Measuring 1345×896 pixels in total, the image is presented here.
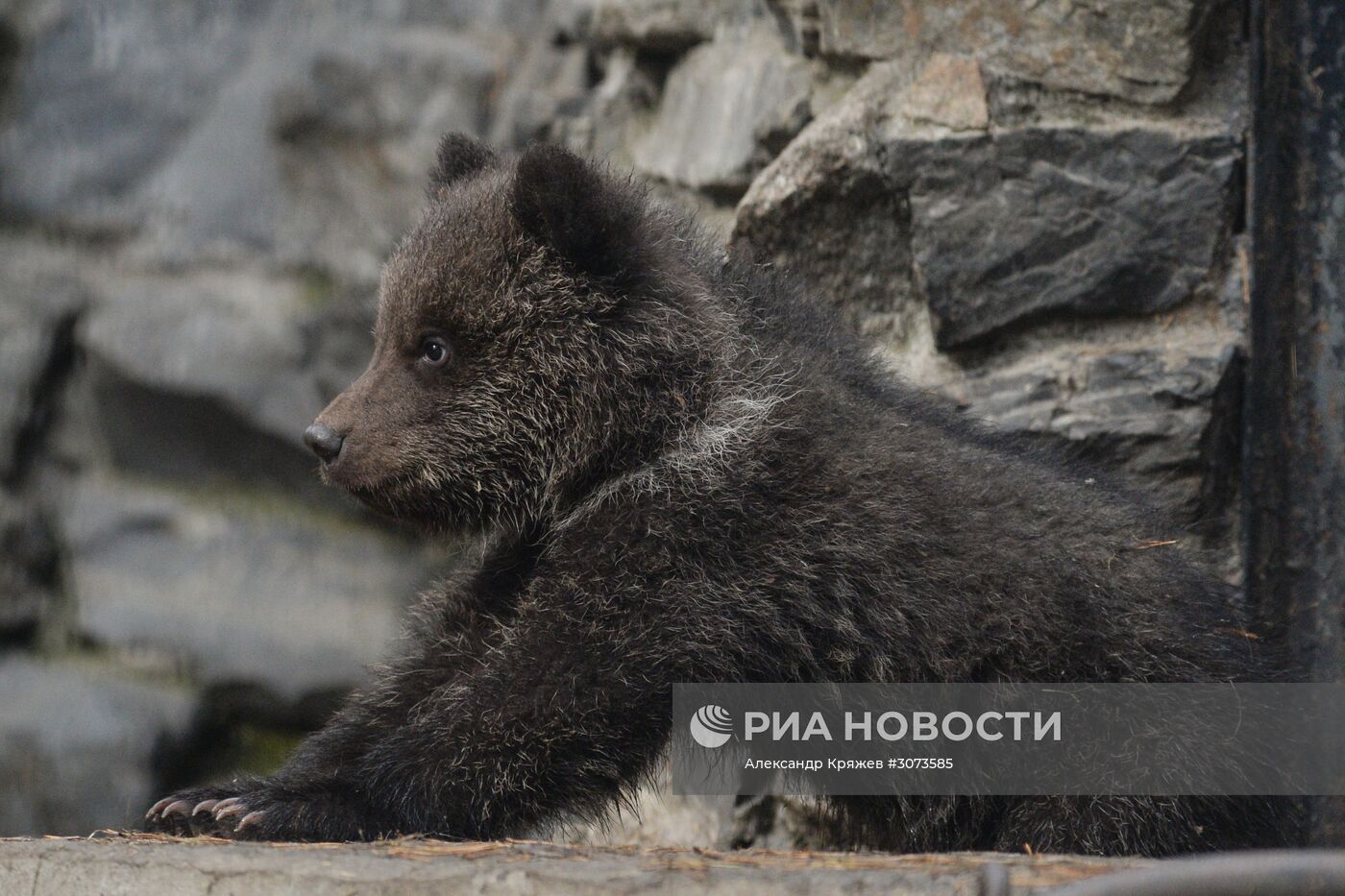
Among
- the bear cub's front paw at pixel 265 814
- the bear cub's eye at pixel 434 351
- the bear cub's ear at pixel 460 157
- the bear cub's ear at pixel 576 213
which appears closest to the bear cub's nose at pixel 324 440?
the bear cub's eye at pixel 434 351

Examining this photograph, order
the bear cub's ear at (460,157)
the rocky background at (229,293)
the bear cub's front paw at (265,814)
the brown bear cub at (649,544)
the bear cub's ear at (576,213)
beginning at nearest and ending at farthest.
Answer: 1. the bear cub's front paw at (265,814)
2. the brown bear cub at (649,544)
3. the bear cub's ear at (576,213)
4. the bear cub's ear at (460,157)
5. the rocky background at (229,293)

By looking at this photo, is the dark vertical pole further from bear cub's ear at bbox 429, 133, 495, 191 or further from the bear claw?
the bear claw

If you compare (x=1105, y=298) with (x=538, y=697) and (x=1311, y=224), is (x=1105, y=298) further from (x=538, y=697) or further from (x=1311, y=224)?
(x=538, y=697)

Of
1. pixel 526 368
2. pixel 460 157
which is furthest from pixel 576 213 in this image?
pixel 460 157

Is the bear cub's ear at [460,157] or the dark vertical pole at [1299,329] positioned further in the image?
the bear cub's ear at [460,157]

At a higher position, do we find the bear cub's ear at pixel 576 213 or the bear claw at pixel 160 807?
the bear cub's ear at pixel 576 213

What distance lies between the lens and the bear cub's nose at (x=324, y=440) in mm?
3438

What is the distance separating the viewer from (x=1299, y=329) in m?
3.56

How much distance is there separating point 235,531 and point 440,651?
215 cm

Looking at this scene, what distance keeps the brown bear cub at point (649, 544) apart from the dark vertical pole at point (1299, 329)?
40 cm
